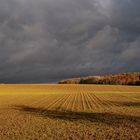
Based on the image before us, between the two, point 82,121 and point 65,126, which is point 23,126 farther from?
point 82,121

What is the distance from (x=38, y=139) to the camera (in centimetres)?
1577

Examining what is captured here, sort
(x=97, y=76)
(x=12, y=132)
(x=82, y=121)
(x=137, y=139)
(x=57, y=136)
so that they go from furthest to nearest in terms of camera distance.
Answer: (x=97, y=76) → (x=82, y=121) → (x=12, y=132) → (x=57, y=136) → (x=137, y=139)

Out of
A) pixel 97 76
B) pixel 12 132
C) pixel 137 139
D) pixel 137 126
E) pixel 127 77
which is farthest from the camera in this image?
pixel 97 76

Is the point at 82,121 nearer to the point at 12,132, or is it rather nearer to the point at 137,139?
the point at 12,132

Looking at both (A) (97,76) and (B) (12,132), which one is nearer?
(B) (12,132)

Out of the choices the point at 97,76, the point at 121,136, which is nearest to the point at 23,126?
the point at 121,136

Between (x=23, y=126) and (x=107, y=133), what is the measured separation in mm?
6424

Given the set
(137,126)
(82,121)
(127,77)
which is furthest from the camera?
(127,77)

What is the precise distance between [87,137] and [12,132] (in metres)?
4.93

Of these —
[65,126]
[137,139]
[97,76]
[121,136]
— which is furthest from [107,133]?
[97,76]

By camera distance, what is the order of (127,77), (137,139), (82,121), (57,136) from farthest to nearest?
(127,77), (82,121), (57,136), (137,139)

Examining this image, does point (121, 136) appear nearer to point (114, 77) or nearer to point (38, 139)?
point (38, 139)

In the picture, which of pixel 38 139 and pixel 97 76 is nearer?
pixel 38 139

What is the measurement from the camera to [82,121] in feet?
72.9
